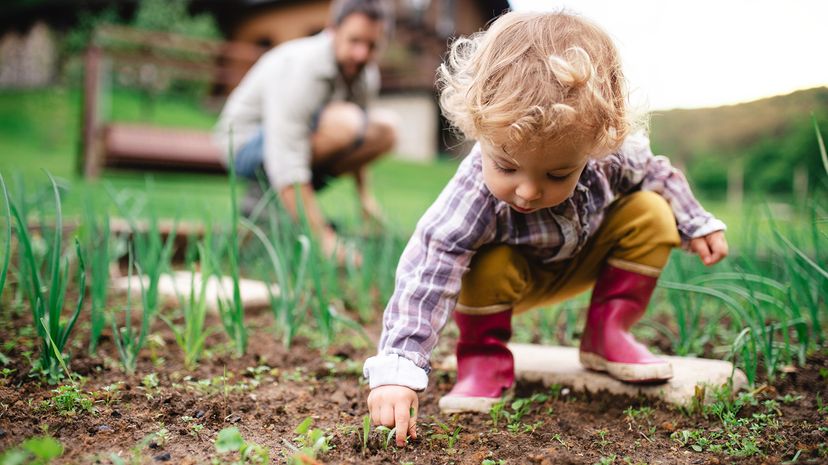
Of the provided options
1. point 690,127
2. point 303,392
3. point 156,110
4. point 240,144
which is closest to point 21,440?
point 303,392

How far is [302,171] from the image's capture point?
3035mm

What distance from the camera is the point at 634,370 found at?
1396 millimetres

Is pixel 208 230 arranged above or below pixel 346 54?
below

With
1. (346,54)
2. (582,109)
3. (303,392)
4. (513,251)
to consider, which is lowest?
(303,392)

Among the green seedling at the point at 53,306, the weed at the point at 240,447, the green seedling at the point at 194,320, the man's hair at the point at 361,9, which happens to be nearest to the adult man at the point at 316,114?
the man's hair at the point at 361,9

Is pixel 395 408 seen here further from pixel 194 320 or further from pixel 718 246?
pixel 718 246

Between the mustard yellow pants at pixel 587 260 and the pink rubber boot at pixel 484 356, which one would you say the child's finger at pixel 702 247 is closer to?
the mustard yellow pants at pixel 587 260

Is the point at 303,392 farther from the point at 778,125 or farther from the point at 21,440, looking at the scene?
the point at 778,125

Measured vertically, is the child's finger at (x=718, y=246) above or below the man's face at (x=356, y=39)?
below

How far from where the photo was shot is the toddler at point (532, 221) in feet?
3.65

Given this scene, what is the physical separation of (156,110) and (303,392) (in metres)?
15.1

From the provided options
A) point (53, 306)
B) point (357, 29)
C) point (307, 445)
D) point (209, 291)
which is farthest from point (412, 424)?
point (357, 29)

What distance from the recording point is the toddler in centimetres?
111

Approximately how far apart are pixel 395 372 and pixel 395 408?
6cm
